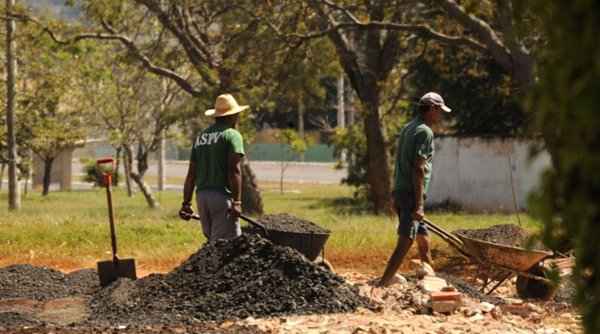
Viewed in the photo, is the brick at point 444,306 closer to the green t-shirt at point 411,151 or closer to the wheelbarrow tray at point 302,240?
the green t-shirt at point 411,151

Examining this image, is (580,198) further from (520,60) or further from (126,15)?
(126,15)

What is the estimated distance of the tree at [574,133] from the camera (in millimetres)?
3402

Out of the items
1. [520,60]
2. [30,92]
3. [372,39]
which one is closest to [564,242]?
[520,60]

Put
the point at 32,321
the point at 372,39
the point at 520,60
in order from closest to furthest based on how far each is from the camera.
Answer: the point at 32,321 → the point at 520,60 → the point at 372,39

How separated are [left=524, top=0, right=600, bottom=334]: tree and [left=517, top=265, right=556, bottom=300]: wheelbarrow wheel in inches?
337

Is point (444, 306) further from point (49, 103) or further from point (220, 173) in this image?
point (49, 103)

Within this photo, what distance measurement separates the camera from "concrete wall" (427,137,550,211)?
31.3 m

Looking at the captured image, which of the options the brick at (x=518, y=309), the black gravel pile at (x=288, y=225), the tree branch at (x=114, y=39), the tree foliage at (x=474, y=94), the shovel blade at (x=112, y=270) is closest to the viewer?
the brick at (x=518, y=309)

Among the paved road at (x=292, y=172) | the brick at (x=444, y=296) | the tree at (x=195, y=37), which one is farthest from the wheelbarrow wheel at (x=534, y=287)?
the paved road at (x=292, y=172)

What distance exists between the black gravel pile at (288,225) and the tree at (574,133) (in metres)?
8.98

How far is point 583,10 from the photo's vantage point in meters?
3.46

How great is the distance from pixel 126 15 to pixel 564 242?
2605 centimetres

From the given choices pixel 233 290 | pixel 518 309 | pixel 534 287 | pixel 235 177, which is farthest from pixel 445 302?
pixel 534 287

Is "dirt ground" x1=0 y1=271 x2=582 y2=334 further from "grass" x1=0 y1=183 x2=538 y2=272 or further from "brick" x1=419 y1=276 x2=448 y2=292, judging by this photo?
"grass" x1=0 y1=183 x2=538 y2=272
